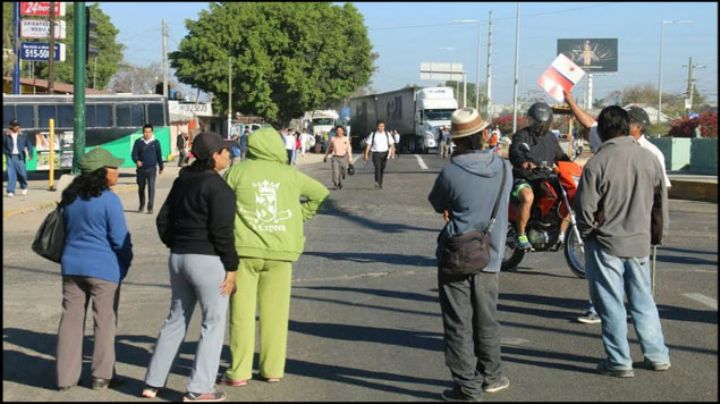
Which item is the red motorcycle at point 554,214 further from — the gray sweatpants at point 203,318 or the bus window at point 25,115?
the bus window at point 25,115

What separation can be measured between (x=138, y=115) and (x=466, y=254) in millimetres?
29328

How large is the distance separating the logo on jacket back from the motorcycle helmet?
191 inches

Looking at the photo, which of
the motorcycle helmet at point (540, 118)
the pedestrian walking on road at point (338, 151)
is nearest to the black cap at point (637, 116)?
the motorcycle helmet at point (540, 118)

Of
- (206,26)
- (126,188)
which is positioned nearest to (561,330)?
(126,188)

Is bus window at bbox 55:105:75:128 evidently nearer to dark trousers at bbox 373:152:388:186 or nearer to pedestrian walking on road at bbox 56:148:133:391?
dark trousers at bbox 373:152:388:186

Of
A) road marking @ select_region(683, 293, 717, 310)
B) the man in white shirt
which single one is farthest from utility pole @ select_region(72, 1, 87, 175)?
road marking @ select_region(683, 293, 717, 310)

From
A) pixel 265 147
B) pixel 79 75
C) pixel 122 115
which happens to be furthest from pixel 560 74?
pixel 122 115

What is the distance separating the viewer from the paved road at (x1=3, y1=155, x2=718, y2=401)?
5.99 metres

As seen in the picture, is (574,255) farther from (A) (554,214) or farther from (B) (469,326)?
(B) (469,326)

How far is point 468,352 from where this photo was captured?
5.52 meters

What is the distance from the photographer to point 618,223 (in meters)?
6.12

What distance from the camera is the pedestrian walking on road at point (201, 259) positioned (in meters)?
5.44

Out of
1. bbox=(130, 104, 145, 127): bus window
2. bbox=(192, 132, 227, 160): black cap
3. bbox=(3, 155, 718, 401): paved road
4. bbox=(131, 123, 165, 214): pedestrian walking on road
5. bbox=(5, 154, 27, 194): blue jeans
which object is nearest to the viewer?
bbox=(192, 132, 227, 160): black cap

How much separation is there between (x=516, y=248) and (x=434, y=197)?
16.8ft
